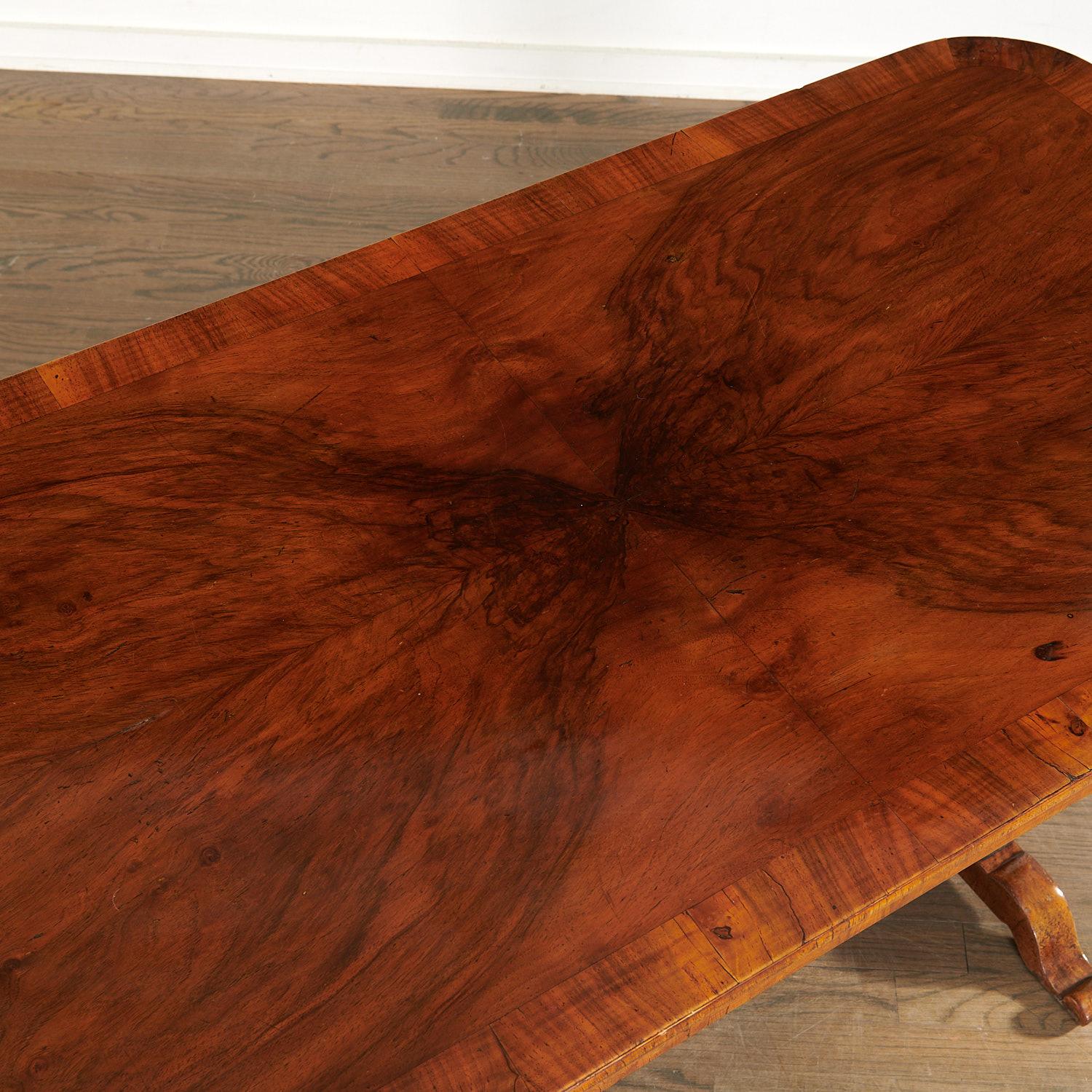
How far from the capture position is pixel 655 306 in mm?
1062

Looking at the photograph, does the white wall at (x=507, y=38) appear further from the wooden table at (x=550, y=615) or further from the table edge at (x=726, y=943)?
the table edge at (x=726, y=943)

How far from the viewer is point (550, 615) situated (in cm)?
88

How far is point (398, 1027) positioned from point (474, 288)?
62 centimetres

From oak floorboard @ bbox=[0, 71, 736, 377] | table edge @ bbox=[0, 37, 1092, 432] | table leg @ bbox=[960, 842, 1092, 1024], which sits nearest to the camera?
table edge @ bbox=[0, 37, 1092, 432]

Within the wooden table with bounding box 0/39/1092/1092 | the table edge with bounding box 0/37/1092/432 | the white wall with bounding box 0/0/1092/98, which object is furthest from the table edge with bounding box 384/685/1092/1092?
the white wall with bounding box 0/0/1092/98

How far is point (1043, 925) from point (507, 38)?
168 cm

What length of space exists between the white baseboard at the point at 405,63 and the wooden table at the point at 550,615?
3.59 ft

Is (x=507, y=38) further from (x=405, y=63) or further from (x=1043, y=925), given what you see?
(x=1043, y=925)

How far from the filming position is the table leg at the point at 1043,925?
1.23 m

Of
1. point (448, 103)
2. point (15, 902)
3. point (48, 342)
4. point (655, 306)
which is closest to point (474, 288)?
point (655, 306)

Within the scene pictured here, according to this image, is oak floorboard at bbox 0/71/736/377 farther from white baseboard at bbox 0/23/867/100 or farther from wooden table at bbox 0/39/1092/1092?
wooden table at bbox 0/39/1092/1092

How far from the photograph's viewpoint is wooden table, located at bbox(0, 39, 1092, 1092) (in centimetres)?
72

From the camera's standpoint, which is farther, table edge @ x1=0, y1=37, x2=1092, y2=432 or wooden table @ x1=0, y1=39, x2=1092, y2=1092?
table edge @ x1=0, y1=37, x2=1092, y2=432

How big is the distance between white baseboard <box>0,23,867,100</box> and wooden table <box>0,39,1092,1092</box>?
110 centimetres
